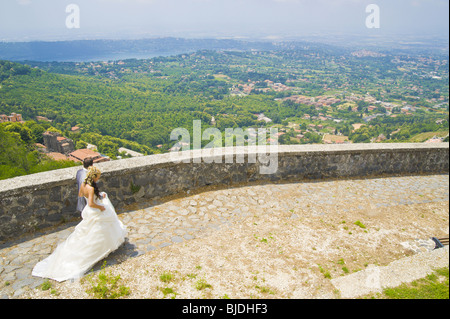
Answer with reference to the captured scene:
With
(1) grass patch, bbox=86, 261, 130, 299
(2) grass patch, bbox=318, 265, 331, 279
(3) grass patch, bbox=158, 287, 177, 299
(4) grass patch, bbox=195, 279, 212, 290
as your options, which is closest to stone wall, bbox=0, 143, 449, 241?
(1) grass patch, bbox=86, 261, 130, 299

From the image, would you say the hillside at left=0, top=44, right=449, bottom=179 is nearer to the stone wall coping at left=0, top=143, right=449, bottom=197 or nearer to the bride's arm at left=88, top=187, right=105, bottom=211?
the stone wall coping at left=0, top=143, right=449, bottom=197

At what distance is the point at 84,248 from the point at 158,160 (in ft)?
6.85

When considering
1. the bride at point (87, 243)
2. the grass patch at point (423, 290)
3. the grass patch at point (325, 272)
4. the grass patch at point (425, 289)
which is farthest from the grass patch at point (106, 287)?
the grass patch at point (425, 289)

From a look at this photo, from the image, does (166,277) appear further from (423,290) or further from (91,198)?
(423,290)

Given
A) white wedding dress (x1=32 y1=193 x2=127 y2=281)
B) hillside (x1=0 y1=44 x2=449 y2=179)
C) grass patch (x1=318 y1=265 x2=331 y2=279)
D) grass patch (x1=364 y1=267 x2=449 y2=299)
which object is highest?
hillside (x1=0 y1=44 x2=449 y2=179)

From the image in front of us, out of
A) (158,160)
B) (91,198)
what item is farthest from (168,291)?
(158,160)

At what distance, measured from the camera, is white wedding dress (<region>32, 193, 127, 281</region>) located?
10.5 ft

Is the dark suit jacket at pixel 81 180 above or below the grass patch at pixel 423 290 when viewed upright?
above

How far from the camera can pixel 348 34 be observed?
62000 millimetres

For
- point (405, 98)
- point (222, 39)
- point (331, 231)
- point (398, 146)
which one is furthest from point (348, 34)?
point (331, 231)

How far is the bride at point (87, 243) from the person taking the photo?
10.5ft

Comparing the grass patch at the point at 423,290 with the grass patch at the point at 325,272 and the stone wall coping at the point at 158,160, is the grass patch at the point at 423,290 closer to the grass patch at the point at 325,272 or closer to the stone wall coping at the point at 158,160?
the grass patch at the point at 325,272

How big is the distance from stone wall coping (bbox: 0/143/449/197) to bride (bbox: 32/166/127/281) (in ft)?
3.23

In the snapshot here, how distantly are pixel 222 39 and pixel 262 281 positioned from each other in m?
98.2
